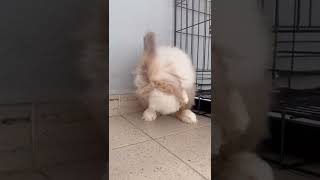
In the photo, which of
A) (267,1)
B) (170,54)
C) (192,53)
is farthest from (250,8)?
(192,53)

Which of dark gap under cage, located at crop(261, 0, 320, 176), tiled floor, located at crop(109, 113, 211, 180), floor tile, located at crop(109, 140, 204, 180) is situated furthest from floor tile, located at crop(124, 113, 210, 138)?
dark gap under cage, located at crop(261, 0, 320, 176)

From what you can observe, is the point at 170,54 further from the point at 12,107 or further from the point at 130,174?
the point at 12,107

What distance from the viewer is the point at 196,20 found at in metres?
1.88

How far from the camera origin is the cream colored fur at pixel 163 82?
1.43 m

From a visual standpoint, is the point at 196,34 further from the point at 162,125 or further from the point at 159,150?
the point at 159,150

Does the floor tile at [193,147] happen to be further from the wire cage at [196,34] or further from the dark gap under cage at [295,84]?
the wire cage at [196,34]

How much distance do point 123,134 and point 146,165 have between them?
15.7 inches

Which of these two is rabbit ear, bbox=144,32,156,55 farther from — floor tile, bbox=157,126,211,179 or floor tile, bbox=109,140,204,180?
floor tile, bbox=109,140,204,180

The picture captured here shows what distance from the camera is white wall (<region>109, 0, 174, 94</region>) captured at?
160 cm

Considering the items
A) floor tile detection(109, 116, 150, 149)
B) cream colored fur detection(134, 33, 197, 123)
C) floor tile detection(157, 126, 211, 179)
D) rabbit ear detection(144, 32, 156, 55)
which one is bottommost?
floor tile detection(157, 126, 211, 179)

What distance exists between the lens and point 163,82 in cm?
142

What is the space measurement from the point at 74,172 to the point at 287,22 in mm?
442

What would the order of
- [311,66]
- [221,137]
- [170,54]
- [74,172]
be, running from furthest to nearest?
[170,54] < [74,172] < [221,137] < [311,66]

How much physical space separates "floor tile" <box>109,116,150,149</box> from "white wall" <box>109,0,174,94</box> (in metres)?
0.31
